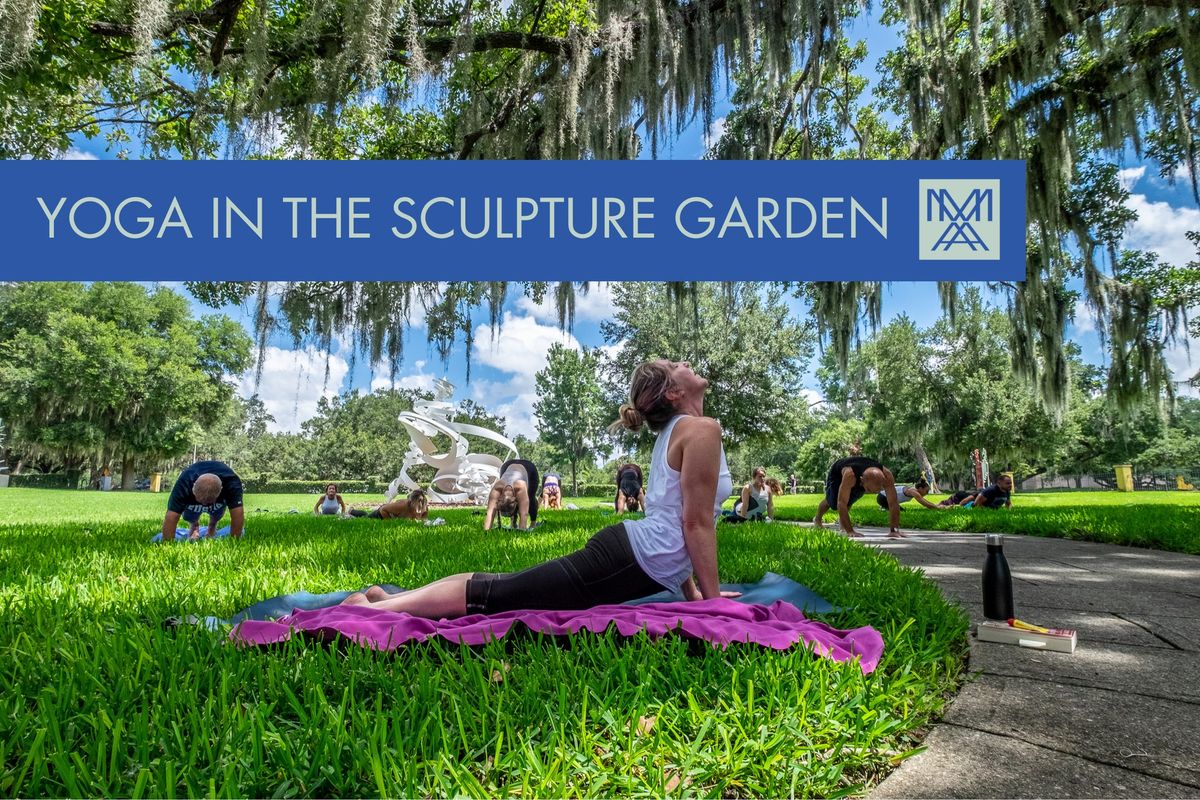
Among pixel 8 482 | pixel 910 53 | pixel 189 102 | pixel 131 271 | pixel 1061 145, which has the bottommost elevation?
pixel 8 482

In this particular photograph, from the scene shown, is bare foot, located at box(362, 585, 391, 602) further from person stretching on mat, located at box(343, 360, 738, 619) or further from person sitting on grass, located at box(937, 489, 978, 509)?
person sitting on grass, located at box(937, 489, 978, 509)

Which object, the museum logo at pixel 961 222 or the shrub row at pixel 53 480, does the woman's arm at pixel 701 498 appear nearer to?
the museum logo at pixel 961 222

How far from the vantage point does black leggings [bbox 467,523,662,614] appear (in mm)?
2297

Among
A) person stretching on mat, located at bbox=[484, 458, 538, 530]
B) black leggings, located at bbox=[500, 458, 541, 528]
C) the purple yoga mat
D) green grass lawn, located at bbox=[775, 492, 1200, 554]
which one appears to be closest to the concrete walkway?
the purple yoga mat

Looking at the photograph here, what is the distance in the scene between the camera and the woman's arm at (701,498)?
7.63 feet

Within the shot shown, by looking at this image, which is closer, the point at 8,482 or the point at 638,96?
the point at 638,96

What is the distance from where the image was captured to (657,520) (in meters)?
2.41

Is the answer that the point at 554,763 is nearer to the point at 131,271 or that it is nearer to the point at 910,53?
the point at 131,271

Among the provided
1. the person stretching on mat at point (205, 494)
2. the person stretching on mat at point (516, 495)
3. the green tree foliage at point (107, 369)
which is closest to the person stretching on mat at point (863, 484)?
the person stretching on mat at point (516, 495)

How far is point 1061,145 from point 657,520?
280 inches

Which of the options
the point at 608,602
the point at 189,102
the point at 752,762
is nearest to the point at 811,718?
the point at 752,762

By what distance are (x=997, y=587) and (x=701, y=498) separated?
1314mm

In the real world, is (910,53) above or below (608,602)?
above

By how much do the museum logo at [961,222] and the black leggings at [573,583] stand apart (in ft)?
18.4
